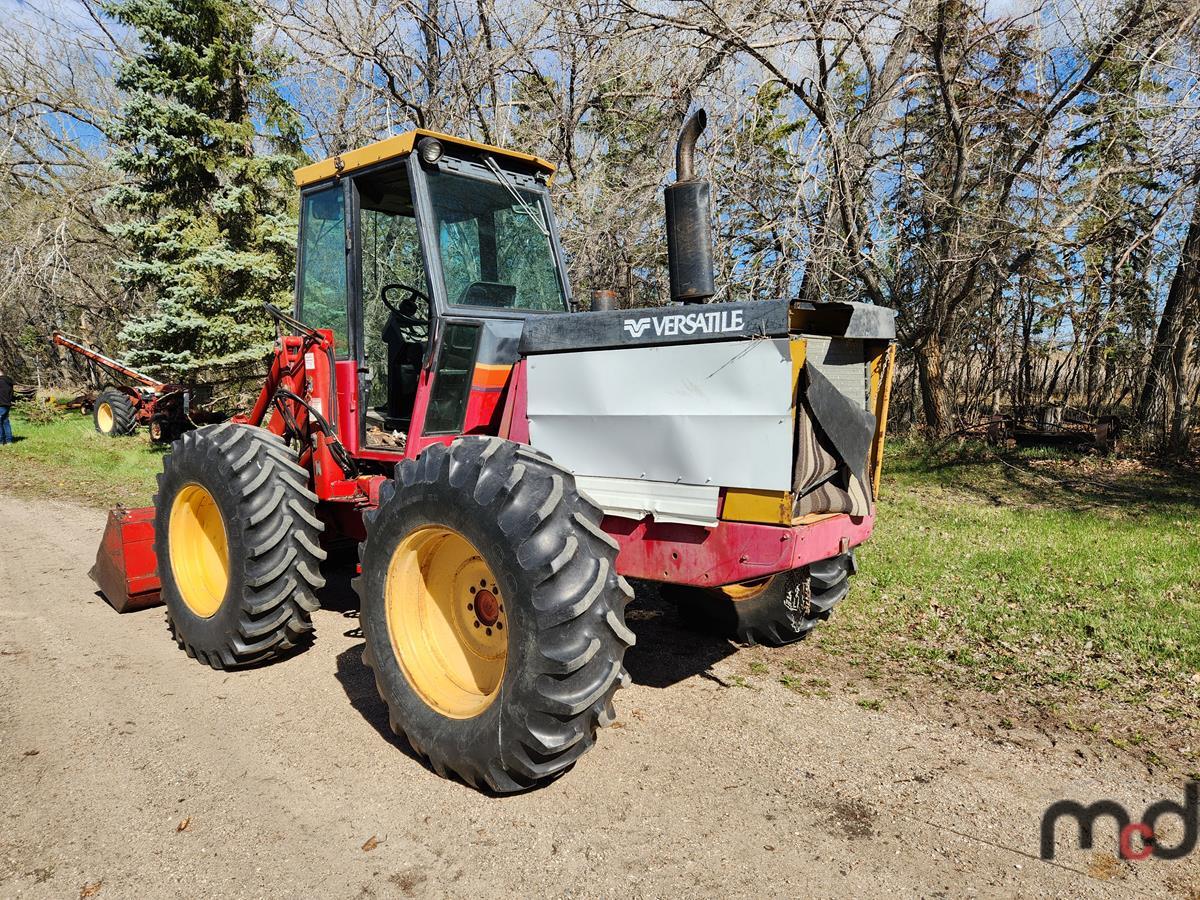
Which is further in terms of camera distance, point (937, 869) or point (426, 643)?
point (426, 643)

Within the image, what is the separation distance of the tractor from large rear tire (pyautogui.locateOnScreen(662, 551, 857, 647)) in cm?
2

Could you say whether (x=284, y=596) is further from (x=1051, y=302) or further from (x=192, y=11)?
(x=192, y=11)

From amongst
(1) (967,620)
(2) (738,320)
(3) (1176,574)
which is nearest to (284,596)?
(2) (738,320)

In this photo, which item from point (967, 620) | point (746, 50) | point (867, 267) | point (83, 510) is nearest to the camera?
point (967, 620)

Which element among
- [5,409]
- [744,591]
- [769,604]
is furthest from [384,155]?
[5,409]

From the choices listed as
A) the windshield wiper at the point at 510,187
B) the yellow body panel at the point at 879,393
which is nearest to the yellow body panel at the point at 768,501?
the yellow body panel at the point at 879,393

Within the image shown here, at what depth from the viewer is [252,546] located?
14.1 feet

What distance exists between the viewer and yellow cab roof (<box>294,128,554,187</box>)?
4.24m

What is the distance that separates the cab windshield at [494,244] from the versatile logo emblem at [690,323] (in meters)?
1.28

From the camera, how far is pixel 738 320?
3166 mm

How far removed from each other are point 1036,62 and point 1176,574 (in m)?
5.75

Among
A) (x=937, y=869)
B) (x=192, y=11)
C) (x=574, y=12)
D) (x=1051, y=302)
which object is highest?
(x=192, y=11)

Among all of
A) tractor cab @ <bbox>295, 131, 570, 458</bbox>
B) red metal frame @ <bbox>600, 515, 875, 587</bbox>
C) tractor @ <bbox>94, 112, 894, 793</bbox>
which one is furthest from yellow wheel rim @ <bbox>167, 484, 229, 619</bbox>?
red metal frame @ <bbox>600, 515, 875, 587</bbox>

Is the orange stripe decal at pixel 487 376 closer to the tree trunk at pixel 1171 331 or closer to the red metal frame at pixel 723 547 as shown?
the red metal frame at pixel 723 547
